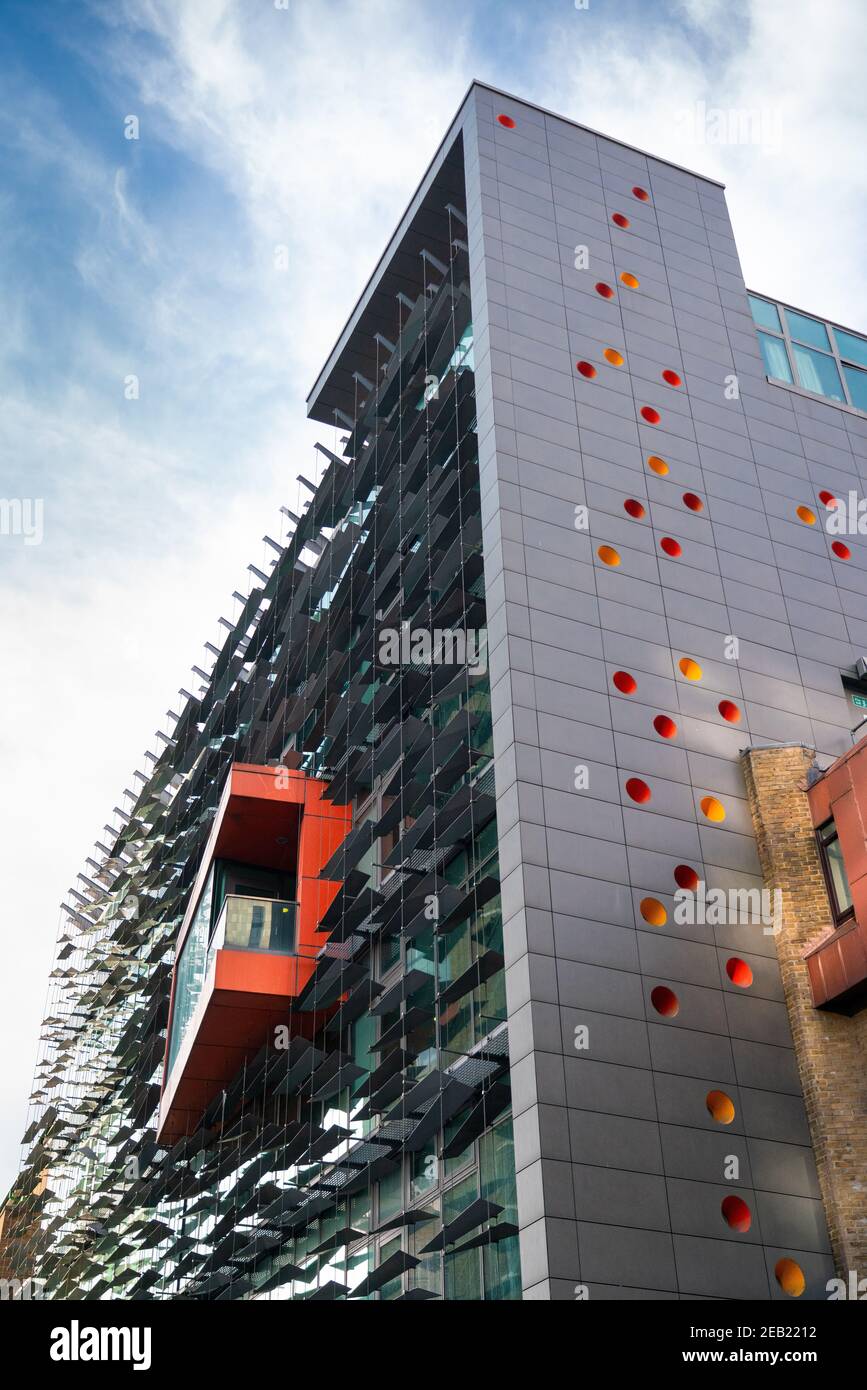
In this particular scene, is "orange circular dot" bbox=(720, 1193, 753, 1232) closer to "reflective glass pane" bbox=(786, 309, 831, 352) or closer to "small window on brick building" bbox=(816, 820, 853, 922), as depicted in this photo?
"small window on brick building" bbox=(816, 820, 853, 922)

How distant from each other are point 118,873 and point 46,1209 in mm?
11402

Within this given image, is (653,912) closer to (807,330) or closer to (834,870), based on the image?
(834,870)

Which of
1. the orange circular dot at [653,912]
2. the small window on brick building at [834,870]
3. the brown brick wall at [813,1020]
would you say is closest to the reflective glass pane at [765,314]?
the brown brick wall at [813,1020]

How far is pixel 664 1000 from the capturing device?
18.7 metres

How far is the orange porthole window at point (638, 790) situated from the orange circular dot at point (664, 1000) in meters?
2.89

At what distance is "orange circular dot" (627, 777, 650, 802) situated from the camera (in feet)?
66.7

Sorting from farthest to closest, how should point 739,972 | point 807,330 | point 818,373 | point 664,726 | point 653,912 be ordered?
point 807,330 → point 818,373 → point 664,726 → point 739,972 → point 653,912

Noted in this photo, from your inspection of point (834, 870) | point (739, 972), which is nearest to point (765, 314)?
point (834, 870)

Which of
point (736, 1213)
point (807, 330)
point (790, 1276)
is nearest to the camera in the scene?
point (790, 1276)

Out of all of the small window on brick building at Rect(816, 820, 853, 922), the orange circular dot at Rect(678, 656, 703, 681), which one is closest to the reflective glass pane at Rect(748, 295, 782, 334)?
the orange circular dot at Rect(678, 656, 703, 681)

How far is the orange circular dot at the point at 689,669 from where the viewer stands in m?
22.3

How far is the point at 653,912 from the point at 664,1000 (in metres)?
1.27

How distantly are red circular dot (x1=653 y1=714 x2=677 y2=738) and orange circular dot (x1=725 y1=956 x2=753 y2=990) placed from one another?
3661mm

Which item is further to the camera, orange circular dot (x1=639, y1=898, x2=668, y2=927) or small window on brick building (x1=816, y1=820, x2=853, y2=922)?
small window on brick building (x1=816, y1=820, x2=853, y2=922)
